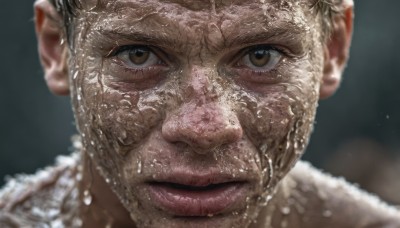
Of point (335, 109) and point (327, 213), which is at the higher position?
point (327, 213)

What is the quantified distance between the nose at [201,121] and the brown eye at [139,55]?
0.15 meters

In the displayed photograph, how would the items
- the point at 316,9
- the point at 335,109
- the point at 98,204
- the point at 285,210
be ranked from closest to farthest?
the point at 316,9 < the point at 98,204 < the point at 285,210 < the point at 335,109

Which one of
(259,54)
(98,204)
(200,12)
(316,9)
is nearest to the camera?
(200,12)

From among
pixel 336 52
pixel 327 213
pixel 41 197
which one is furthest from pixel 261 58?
pixel 41 197

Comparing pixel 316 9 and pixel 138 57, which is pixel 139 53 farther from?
pixel 316 9

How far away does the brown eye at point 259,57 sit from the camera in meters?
2.37

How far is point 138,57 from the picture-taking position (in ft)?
7.76

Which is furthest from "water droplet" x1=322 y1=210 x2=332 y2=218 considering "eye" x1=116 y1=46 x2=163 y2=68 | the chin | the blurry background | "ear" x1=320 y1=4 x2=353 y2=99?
the blurry background

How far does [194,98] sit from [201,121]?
0.08m

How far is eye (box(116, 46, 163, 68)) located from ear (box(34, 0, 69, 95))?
0.39 meters

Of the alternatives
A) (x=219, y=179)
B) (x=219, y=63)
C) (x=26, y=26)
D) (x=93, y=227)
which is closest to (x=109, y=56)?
(x=219, y=63)

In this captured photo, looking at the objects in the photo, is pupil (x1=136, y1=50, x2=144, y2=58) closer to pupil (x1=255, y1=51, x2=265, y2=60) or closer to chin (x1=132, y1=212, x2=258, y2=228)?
pupil (x1=255, y1=51, x2=265, y2=60)

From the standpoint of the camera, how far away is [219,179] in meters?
2.23

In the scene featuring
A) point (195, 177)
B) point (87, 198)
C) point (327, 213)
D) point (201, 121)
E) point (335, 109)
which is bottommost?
point (335, 109)
